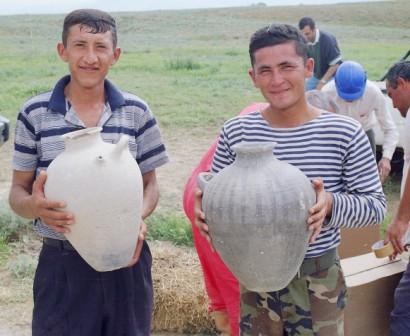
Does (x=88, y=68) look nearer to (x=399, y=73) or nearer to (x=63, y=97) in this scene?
(x=63, y=97)

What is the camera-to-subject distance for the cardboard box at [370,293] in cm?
333

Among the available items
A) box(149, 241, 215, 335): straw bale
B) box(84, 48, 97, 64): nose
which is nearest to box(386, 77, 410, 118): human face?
box(149, 241, 215, 335): straw bale

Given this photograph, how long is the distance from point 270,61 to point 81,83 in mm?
685

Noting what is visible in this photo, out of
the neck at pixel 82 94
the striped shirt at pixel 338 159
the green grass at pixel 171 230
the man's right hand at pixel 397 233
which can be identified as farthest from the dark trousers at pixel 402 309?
the green grass at pixel 171 230

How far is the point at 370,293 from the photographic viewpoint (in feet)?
11.1

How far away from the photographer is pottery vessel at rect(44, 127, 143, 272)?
2.15 metres

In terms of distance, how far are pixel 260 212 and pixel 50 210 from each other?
69cm

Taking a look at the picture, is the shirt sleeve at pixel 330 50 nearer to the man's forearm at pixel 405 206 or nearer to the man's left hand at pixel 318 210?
the man's forearm at pixel 405 206

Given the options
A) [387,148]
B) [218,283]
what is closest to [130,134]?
[218,283]

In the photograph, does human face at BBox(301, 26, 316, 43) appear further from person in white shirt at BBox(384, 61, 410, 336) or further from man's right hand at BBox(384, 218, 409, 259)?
man's right hand at BBox(384, 218, 409, 259)

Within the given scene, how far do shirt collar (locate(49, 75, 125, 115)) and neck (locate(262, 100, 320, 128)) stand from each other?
572mm

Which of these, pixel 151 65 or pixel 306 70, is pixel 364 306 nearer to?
pixel 306 70

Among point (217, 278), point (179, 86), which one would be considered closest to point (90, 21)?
point (217, 278)

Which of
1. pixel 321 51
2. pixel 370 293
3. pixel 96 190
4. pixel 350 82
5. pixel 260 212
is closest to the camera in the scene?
pixel 260 212
